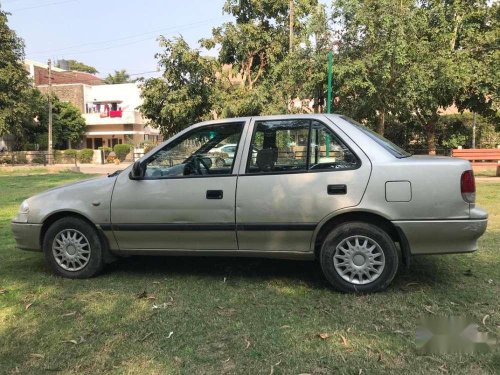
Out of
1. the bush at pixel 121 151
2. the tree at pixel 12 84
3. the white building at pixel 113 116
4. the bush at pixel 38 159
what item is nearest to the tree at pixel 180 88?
the tree at pixel 12 84

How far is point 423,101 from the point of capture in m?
16.9

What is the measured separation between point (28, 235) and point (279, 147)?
279 centimetres

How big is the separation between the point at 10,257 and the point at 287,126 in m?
3.87

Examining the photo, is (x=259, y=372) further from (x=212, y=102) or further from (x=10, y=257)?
(x=212, y=102)

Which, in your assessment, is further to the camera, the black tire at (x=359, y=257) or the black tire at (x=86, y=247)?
the black tire at (x=86, y=247)

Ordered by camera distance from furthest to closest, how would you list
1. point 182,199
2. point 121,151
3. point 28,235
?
1. point 121,151
2. point 28,235
3. point 182,199

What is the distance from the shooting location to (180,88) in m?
25.3

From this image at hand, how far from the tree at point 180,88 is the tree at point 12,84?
40.2 feet

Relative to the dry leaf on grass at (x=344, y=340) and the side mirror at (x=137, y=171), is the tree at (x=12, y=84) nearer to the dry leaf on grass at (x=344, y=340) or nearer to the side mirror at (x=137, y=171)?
the side mirror at (x=137, y=171)

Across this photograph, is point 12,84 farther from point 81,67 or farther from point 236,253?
point 81,67

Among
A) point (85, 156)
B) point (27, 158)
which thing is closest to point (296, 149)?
point (27, 158)

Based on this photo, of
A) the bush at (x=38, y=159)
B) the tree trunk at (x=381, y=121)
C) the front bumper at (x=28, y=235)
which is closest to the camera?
the front bumper at (x=28, y=235)

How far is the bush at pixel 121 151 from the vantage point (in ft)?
141

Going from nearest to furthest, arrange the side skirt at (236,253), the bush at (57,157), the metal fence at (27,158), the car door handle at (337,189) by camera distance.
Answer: the car door handle at (337,189)
the side skirt at (236,253)
the metal fence at (27,158)
the bush at (57,157)
